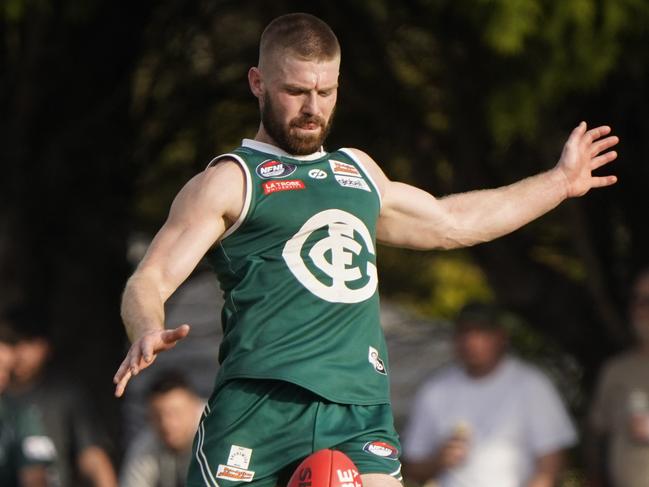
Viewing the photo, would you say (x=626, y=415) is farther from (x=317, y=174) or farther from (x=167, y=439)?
(x=317, y=174)

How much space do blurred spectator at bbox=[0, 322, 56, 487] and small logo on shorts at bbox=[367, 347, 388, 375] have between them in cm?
350

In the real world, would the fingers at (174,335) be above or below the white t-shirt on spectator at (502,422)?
below

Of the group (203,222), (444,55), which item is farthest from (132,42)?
(203,222)

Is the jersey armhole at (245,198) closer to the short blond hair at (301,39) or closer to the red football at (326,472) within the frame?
the short blond hair at (301,39)

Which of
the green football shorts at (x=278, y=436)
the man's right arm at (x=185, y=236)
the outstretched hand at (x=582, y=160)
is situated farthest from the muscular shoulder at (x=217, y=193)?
the outstretched hand at (x=582, y=160)

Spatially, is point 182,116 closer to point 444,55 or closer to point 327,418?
point 444,55

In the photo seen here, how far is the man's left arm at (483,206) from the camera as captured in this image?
4930 millimetres

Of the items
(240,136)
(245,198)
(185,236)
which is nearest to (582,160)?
(245,198)

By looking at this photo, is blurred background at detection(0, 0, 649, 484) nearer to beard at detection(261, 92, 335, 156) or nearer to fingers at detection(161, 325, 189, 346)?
beard at detection(261, 92, 335, 156)

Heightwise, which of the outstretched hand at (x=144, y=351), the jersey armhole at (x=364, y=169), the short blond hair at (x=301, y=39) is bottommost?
the outstretched hand at (x=144, y=351)

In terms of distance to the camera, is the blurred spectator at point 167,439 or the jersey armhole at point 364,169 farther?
the blurred spectator at point 167,439

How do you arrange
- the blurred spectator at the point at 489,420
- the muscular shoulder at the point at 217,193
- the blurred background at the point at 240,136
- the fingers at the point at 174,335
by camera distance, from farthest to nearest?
the blurred background at the point at 240,136 → the blurred spectator at the point at 489,420 → the muscular shoulder at the point at 217,193 → the fingers at the point at 174,335

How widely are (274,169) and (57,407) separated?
3.79 m

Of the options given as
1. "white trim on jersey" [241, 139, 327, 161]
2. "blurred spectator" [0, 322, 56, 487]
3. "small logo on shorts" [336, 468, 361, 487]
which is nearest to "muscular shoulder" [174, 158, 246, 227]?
"white trim on jersey" [241, 139, 327, 161]
